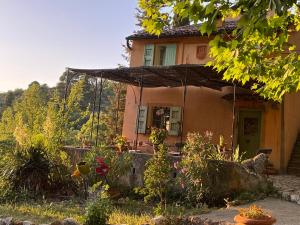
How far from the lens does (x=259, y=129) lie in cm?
1427

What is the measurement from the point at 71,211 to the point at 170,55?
9596 millimetres

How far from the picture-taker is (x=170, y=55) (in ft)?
52.4

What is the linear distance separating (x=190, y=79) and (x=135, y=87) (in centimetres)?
388

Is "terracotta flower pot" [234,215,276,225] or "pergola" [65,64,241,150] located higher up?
"pergola" [65,64,241,150]

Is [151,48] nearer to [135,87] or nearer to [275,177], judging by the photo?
[135,87]

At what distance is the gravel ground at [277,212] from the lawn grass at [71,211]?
0.50 metres

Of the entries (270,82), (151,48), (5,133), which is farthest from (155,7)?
(151,48)

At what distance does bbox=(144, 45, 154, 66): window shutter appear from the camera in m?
16.4

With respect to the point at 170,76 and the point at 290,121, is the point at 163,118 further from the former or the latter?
the point at 290,121

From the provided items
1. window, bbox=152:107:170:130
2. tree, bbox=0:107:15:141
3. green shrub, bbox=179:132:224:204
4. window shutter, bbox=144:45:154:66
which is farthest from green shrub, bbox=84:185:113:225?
window shutter, bbox=144:45:154:66

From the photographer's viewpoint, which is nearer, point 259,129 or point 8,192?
point 8,192

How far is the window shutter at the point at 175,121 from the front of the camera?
15.5m

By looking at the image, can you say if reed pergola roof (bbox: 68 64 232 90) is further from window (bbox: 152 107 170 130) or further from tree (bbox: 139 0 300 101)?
tree (bbox: 139 0 300 101)

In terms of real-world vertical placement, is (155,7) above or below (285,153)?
above
